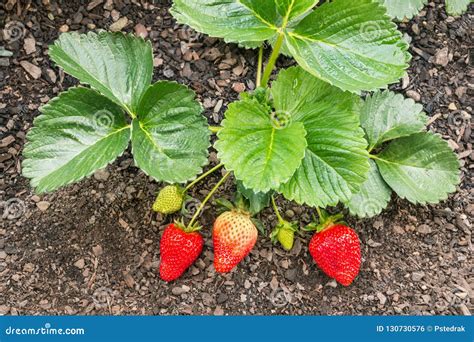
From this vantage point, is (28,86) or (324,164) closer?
(324,164)

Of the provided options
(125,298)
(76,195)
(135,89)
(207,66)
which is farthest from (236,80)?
(125,298)

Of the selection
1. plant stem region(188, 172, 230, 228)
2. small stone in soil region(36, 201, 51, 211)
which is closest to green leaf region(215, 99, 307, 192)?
plant stem region(188, 172, 230, 228)

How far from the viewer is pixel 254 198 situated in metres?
1.27

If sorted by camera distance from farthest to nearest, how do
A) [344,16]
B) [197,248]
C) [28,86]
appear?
[28,86] < [197,248] < [344,16]

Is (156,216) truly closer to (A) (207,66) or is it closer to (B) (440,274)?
(A) (207,66)

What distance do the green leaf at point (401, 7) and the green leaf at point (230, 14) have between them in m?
0.32

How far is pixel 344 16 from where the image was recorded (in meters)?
1.11

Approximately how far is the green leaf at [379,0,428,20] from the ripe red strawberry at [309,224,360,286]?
459mm

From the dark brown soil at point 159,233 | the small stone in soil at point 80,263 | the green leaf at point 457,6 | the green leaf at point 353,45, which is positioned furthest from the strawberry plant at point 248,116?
the green leaf at point 457,6

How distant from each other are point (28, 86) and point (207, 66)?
1.34 feet

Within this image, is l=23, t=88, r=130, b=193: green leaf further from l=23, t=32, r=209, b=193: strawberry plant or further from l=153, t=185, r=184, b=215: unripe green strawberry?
l=153, t=185, r=184, b=215: unripe green strawberry

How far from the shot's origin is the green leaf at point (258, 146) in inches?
42.1

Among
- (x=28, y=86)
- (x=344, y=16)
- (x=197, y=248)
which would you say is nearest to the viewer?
(x=344, y=16)

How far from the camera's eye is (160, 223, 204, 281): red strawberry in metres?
1.29
